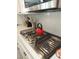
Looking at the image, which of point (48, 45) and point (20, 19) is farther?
point (20, 19)

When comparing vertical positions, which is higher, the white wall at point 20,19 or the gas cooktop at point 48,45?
the white wall at point 20,19

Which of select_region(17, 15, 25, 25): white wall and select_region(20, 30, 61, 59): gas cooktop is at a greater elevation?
select_region(17, 15, 25, 25): white wall

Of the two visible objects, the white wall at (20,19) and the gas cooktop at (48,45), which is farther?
the white wall at (20,19)

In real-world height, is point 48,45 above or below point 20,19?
below

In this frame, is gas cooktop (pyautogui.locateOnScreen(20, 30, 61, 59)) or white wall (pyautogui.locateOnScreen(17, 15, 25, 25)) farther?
white wall (pyautogui.locateOnScreen(17, 15, 25, 25))
